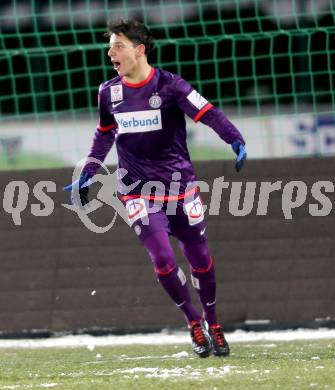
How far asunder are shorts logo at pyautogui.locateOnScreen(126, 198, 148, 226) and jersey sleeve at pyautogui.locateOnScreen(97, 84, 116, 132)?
1.71ft

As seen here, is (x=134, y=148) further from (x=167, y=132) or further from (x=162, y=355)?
(x=162, y=355)

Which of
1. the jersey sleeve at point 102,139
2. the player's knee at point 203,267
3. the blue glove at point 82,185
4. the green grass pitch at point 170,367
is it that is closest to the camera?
the green grass pitch at point 170,367

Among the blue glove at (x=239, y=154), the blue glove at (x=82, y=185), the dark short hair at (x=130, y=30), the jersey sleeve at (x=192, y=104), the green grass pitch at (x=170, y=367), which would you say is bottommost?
the green grass pitch at (x=170, y=367)

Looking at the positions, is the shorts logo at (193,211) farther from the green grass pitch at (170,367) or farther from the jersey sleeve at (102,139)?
the green grass pitch at (170,367)

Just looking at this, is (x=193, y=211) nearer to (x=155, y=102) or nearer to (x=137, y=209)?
(x=137, y=209)

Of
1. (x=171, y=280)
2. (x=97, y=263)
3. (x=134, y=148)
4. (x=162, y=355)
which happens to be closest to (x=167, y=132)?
(x=134, y=148)

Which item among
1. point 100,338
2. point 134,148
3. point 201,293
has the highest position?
point 134,148

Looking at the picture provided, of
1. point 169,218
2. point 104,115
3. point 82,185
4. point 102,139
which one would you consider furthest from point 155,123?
point 82,185

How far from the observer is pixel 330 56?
1091 cm

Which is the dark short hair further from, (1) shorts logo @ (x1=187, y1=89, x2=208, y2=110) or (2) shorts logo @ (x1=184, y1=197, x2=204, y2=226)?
(2) shorts logo @ (x1=184, y1=197, x2=204, y2=226)

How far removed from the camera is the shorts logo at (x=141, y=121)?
7.43 m

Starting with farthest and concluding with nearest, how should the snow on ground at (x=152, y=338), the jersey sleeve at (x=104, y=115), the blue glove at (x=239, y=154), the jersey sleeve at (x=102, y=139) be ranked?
the snow on ground at (x=152, y=338)
the jersey sleeve at (x=102, y=139)
the jersey sleeve at (x=104, y=115)
the blue glove at (x=239, y=154)

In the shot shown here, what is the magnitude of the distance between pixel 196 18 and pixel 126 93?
10.1 meters

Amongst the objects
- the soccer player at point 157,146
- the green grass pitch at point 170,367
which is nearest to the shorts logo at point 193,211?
the soccer player at point 157,146
